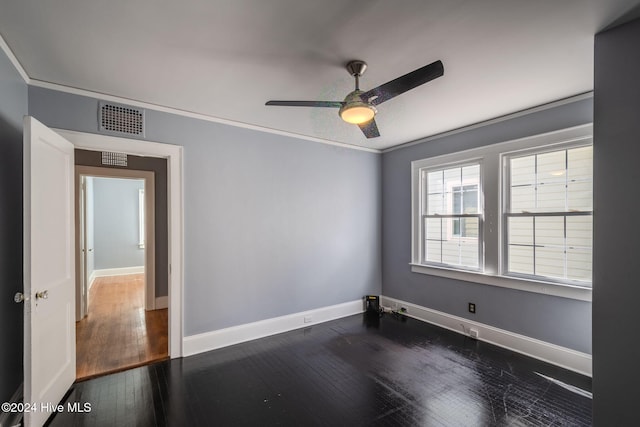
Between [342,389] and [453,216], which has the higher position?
[453,216]

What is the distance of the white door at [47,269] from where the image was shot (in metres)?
1.83

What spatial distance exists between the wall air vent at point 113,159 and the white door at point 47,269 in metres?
2.04

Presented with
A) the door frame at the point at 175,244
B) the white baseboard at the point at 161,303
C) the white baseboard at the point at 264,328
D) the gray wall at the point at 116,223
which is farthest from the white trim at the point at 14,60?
the gray wall at the point at 116,223

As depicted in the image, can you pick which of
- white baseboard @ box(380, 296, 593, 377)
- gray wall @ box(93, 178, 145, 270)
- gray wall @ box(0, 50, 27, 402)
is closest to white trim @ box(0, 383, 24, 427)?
gray wall @ box(0, 50, 27, 402)

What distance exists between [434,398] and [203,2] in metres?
3.08

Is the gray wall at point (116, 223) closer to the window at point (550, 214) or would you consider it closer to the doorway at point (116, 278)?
→ the doorway at point (116, 278)

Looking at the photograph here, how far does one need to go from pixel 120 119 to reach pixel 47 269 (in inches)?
56.8

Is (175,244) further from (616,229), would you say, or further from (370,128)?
(616,229)

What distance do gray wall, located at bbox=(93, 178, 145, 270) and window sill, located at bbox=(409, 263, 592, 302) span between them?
696cm

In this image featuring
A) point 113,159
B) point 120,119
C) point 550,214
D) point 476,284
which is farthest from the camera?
point 113,159

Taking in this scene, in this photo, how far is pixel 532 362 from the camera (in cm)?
287

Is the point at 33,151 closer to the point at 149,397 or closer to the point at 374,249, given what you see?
the point at 149,397

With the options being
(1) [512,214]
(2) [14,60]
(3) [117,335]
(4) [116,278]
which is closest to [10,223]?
(2) [14,60]

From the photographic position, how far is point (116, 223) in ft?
23.7
